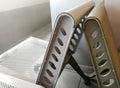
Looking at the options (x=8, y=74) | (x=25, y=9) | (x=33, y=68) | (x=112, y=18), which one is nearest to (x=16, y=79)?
(x=8, y=74)

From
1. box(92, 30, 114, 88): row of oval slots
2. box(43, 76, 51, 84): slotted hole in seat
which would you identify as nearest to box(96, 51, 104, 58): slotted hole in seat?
box(92, 30, 114, 88): row of oval slots

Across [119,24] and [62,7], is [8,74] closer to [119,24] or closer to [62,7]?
[62,7]

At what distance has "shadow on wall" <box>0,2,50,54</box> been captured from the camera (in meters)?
2.09

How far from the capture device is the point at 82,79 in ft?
4.84

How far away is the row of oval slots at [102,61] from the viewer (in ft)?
2.69

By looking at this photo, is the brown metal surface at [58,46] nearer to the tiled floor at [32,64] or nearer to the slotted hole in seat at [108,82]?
the slotted hole in seat at [108,82]

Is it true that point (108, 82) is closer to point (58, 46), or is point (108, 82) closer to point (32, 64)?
point (58, 46)

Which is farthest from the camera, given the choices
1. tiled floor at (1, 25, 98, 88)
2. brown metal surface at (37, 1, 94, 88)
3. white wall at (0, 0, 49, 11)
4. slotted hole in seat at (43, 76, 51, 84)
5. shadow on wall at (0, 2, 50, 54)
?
shadow on wall at (0, 2, 50, 54)

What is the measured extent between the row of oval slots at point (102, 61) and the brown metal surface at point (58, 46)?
118 millimetres

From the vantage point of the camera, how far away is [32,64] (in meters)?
1.57

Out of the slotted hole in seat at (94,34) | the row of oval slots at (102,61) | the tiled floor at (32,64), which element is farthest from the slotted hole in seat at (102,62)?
the tiled floor at (32,64)

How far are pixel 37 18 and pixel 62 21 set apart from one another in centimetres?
192

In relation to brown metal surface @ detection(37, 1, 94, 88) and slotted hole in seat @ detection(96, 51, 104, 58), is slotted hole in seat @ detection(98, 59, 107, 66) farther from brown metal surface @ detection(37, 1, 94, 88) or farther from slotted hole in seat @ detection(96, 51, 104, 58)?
brown metal surface @ detection(37, 1, 94, 88)

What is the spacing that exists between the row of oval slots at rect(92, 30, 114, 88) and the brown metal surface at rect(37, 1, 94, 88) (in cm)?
12
